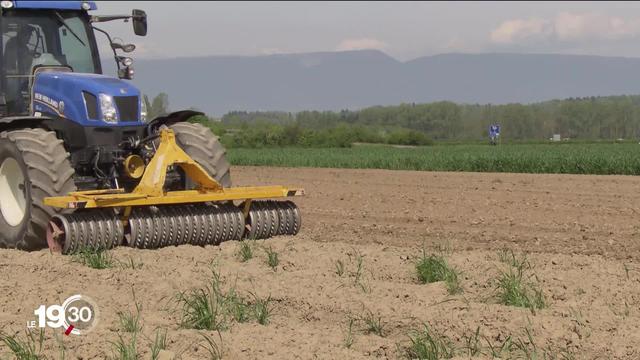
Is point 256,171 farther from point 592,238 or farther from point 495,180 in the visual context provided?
point 592,238

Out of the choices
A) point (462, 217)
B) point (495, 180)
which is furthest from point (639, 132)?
point (462, 217)

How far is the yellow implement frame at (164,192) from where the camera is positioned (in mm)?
8133

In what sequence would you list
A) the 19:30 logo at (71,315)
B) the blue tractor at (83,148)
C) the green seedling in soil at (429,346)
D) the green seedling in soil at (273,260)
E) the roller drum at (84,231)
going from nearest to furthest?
1. the green seedling in soil at (429,346)
2. the 19:30 logo at (71,315)
3. the green seedling in soil at (273,260)
4. the roller drum at (84,231)
5. the blue tractor at (83,148)

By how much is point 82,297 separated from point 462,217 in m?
6.84

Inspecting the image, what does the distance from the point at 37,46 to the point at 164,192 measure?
2305mm

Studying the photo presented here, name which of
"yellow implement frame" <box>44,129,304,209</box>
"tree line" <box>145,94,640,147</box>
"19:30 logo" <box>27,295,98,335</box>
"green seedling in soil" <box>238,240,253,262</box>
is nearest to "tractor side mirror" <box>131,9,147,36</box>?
"yellow implement frame" <box>44,129,304,209</box>

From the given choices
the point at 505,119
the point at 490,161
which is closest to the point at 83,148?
the point at 490,161

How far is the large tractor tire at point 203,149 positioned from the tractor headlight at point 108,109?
71 cm

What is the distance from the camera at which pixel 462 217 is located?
12.1 metres

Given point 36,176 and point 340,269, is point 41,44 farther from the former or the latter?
point 340,269

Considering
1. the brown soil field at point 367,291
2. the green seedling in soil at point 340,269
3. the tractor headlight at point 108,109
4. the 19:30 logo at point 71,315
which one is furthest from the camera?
the tractor headlight at point 108,109

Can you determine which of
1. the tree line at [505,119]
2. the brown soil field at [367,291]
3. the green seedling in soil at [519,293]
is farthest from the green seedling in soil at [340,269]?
the tree line at [505,119]

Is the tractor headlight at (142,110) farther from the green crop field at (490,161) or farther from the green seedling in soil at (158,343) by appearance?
the green crop field at (490,161)

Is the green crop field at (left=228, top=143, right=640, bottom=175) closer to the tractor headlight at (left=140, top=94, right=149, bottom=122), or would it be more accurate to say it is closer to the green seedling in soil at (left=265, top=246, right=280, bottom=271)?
the tractor headlight at (left=140, top=94, right=149, bottom=122)
